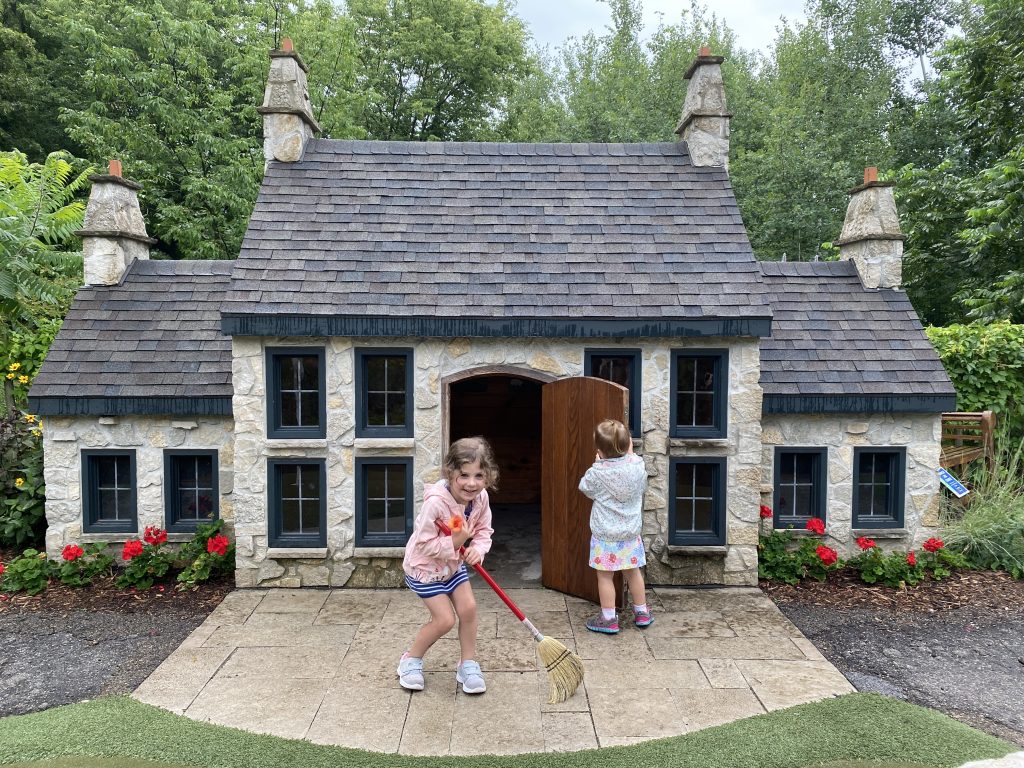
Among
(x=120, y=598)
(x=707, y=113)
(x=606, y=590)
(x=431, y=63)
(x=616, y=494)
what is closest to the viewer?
(x=616, y=494)

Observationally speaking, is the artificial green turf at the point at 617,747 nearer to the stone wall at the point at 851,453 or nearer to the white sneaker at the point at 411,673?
the white sneaker at the point at 411,673

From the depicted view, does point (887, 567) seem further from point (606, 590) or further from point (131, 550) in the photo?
point (131, 550)

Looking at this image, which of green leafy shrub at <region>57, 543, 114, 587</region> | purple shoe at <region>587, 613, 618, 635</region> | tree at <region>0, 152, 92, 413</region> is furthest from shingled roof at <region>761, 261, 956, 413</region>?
tree at <region>0, 152, 92, 413</region>

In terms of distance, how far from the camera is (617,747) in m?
3.91

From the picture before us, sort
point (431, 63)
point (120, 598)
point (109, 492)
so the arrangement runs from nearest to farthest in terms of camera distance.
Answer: point (120, 598) → point (109, 492) → point (431, 63)

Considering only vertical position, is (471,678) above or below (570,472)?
below

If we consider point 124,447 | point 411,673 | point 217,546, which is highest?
point 124,447

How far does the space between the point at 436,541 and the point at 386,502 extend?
108 inches

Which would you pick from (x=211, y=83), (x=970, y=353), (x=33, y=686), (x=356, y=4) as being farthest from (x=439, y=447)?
(x=356, y=4)

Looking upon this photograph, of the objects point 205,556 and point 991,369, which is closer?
point 205,556

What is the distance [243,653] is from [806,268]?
25.9ft

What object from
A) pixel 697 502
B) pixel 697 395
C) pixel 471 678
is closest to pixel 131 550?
pixel 471 678

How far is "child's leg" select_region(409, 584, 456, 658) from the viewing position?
170 inches

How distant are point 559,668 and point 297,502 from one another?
355 centimetres
